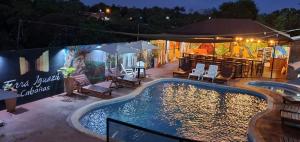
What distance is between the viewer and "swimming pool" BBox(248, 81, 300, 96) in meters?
15.0

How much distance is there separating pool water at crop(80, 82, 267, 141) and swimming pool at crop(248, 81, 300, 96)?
2.12 m

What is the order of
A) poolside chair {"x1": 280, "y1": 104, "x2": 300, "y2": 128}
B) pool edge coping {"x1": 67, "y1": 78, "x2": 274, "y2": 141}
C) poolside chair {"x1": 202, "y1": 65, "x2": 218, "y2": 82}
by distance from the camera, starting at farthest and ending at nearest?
poolside chair {"x1": 202, "y1": 65, "x2": 218, "y2": 82}, poolside chair {"x1": 280, "y1": 104, "x2": 300, "y2": 128}, pool edge coping {"x1": 67, "y1": 78, "x2": 274, "y2": 141}

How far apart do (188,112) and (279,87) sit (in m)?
7.18

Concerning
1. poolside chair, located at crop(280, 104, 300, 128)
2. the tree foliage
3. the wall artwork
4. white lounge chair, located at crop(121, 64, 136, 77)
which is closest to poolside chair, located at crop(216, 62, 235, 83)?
white lounge chair, located at crop(121, 64, 136, 77)

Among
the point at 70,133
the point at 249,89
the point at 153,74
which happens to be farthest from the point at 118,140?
the point at 153,74

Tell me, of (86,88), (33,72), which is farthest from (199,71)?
(33,72)

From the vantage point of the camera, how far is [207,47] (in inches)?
875

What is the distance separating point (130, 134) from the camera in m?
6.26

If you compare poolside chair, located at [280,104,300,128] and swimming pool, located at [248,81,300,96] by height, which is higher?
swimming pool, located at [248,81,300,96]

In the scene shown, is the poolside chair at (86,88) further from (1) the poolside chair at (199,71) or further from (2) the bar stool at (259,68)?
(2) the bar stool at (259,68)

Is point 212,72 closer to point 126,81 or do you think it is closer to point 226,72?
point 226,72

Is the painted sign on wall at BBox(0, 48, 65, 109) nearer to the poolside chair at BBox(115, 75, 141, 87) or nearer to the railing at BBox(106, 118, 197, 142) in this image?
the poolside chair at BBox(115, 75, 141, 87)

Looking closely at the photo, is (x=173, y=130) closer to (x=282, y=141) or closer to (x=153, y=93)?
(x=282, y=141)

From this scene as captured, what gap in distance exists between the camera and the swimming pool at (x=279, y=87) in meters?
15.0
